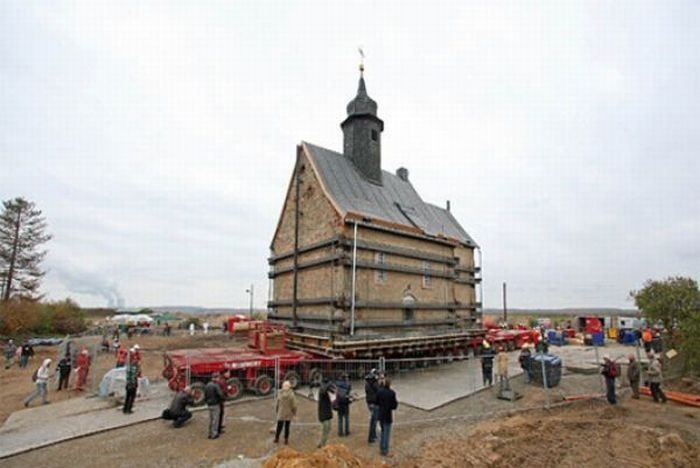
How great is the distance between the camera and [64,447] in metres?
8.98

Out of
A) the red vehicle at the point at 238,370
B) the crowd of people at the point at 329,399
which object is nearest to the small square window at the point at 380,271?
the red vehicle at the point at 238,370

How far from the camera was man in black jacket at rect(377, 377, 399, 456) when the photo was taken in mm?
8359

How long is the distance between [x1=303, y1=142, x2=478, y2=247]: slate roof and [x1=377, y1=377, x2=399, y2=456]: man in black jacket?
29.9 ft

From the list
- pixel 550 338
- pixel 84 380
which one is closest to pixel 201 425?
pixel 84 380

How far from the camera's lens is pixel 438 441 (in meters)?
8.97

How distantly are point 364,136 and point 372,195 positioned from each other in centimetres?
379

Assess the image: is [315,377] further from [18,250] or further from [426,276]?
[18,250]

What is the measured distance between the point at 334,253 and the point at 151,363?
15.2 meters

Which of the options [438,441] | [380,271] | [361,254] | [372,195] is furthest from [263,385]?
[372,195]

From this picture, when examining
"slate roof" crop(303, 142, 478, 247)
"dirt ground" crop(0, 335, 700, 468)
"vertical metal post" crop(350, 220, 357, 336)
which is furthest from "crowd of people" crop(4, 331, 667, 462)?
"slate roof" crop(303, 142, 478, 247)

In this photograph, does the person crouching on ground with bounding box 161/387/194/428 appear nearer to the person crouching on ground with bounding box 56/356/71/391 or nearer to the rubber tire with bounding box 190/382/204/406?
the rubber tire with bounding box 190/382/204/406

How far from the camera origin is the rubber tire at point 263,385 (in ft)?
43.6

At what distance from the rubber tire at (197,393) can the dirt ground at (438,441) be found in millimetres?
749

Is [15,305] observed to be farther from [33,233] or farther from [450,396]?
[450,396]
